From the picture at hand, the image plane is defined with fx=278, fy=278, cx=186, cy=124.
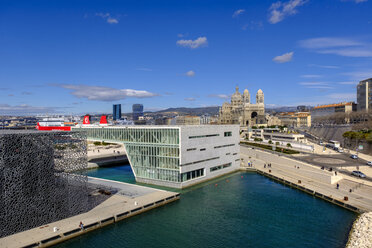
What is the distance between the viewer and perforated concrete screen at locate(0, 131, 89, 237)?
2914 cm

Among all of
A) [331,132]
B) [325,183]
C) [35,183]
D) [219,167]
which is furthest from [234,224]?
[331,132]

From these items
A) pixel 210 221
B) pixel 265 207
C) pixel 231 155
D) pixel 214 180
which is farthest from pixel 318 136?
pixel 210 221

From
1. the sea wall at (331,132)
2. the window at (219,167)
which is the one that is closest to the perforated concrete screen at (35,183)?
the window at (219,167)

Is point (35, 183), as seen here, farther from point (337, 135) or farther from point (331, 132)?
point (331, 132)

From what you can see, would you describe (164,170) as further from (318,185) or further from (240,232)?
(318,185)

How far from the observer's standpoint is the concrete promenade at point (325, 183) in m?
40.7

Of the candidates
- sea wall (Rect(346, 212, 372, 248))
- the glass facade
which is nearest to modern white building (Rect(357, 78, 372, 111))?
sea wall (Rect(346, 212, 372, 248))

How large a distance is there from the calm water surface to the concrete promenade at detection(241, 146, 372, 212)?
1.73 metres

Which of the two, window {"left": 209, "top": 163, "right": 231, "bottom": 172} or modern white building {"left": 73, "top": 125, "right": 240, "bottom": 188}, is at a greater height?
modern white building {"left": 73, "top": 125, "right": 240, "bottom": 188}

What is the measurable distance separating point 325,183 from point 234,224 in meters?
25.3

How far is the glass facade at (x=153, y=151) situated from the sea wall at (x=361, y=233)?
90.9 feet

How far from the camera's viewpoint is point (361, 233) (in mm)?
29781

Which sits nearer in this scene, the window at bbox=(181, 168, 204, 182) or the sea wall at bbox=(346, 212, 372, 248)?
the sea wall at bbox=(346, 212, 372, 248)

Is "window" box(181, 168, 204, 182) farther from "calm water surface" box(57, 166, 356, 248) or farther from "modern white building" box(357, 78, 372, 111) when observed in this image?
"modern white building" box(357, 78, 372, 111)
